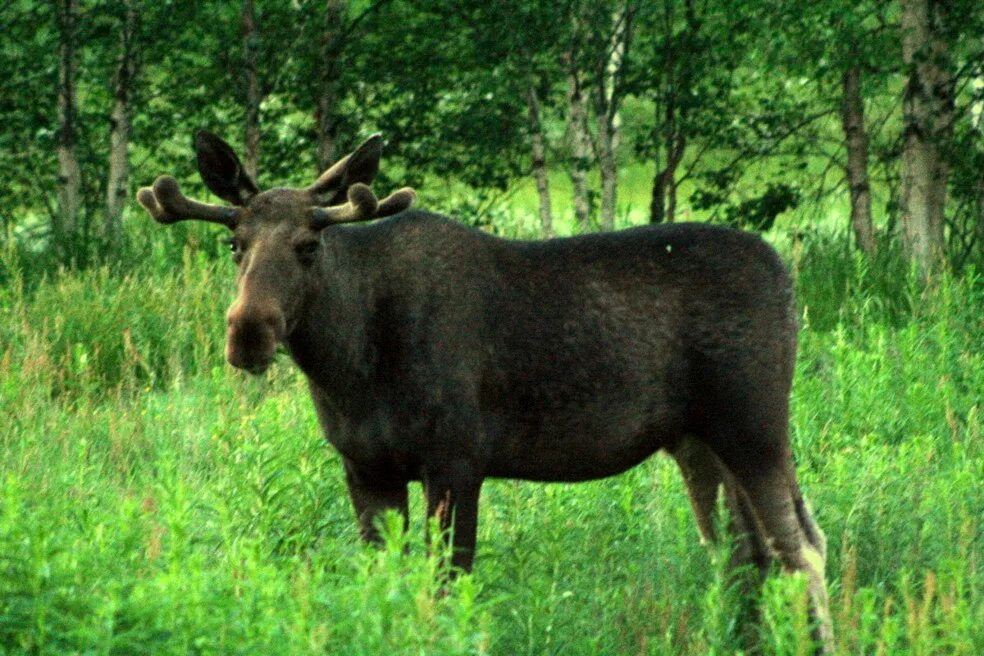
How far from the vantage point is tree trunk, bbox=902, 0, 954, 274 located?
13.9 m

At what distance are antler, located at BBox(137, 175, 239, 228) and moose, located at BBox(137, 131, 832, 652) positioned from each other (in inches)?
0.4

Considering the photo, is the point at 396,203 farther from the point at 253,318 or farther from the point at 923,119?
the point at 923,119

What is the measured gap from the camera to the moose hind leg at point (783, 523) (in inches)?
267

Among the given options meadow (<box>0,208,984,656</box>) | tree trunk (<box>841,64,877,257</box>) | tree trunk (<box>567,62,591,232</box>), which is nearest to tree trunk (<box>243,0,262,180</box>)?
tree trunk (<box>567,62,591,232</box>)

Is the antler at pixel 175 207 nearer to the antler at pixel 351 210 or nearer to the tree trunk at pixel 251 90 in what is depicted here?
the antler at pixel 351 210

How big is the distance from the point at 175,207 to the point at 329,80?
9.20 metres

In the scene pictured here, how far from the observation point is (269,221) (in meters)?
6.40

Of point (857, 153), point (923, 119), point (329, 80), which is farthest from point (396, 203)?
point (857, 153)

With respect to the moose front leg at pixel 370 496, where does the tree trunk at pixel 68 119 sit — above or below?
above

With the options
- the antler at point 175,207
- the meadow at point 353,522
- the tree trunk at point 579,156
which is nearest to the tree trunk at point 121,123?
the meadow at point 353,522

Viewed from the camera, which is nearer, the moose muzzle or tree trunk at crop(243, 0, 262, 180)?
the moose muzzle

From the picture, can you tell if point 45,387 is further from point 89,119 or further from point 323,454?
Answer: point 89,119

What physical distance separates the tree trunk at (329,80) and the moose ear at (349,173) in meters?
8.78

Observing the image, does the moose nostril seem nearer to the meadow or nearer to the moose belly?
the meadow
